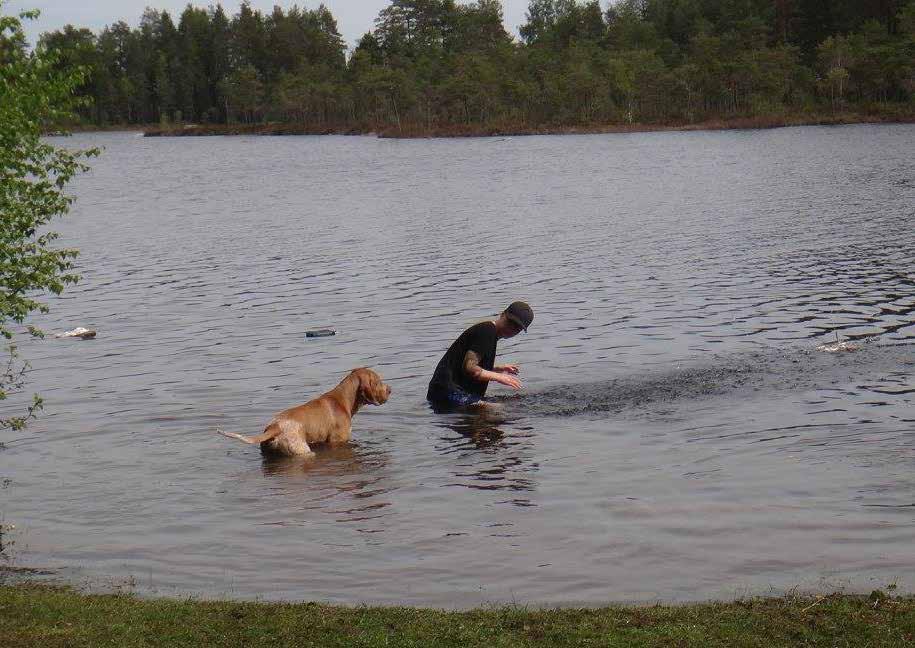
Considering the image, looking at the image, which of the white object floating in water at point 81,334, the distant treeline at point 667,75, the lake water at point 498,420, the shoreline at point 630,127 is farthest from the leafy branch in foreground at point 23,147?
the distant treeline at point 667,75

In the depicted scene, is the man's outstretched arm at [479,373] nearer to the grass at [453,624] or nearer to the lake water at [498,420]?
the lake water at [498,420]

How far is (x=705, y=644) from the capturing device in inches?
285

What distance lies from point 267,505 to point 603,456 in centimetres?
431

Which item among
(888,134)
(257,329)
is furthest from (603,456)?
(888,134)

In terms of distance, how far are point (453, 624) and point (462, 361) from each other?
8.37m

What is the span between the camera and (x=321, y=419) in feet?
44.5

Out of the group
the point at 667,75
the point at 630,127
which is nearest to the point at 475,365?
the point at 630,127

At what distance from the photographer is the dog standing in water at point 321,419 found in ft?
43.4

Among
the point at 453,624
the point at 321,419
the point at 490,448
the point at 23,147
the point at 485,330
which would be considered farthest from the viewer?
the point at 485,330

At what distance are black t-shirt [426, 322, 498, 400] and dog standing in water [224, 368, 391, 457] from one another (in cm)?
182

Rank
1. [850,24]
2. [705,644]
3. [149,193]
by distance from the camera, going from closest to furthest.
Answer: [705,644]
[149,193]
[850,24]

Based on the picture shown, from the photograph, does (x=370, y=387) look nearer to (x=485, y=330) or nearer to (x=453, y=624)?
(x=485, y=330)

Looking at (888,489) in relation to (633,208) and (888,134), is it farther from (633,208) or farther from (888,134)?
(888,134)

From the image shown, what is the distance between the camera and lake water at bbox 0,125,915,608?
33.1 ft
